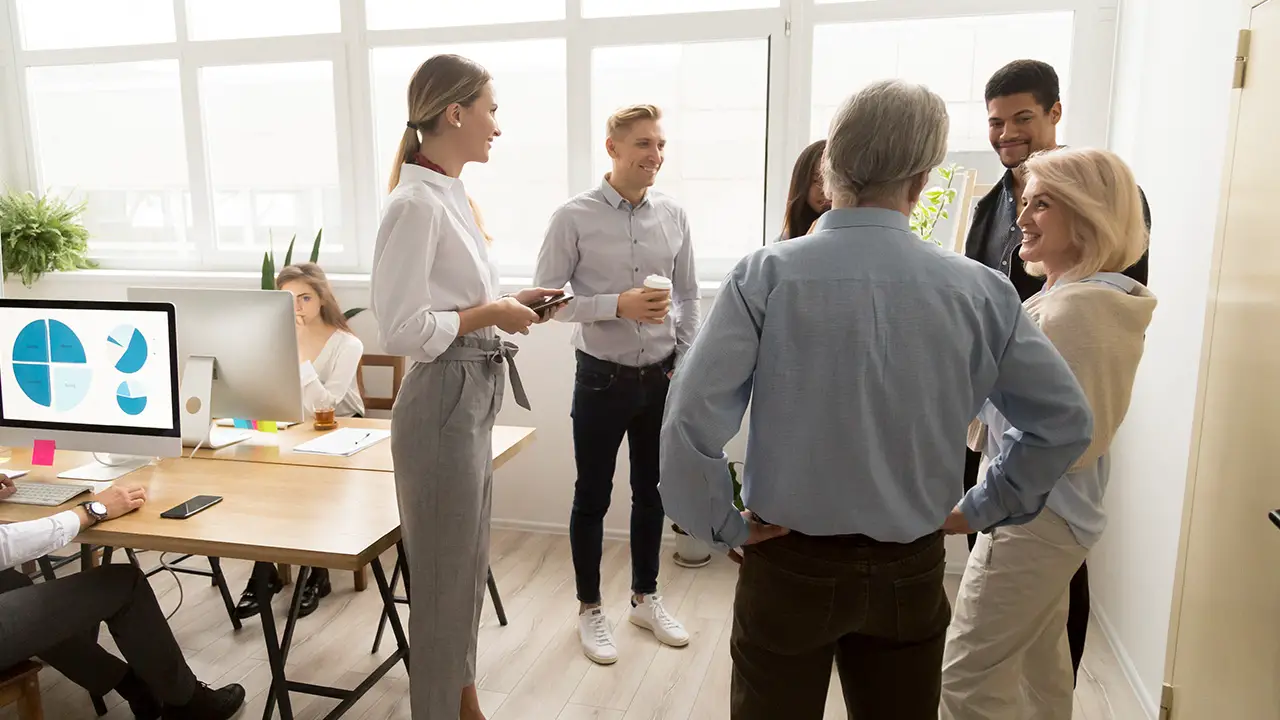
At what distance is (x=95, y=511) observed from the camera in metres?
A: 1.96

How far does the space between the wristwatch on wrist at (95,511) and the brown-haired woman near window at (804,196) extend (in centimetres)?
190

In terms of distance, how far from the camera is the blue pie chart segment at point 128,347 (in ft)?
7.50

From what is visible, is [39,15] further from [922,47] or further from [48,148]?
[922,47]

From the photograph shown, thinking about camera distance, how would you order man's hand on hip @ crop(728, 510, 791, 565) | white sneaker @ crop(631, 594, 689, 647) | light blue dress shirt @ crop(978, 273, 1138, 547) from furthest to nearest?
white sneaker @ crop(631, 594, 689, 647)
light blue dress shirt @ crop(978, 273, 1138, 547)
man's hand on hip @ crop(728, 510, 791, 565)

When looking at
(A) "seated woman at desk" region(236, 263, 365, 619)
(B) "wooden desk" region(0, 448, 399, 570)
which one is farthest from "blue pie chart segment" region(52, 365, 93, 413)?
(A) "seated woman at desk" region(236, 263, 365, 619)

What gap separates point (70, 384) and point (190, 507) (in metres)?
0.63

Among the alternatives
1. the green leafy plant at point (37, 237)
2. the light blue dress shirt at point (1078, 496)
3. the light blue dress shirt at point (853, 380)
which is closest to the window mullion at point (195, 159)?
the green leafy plant at point (37, 237)

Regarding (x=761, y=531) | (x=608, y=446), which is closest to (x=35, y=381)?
(x=608, y=446)

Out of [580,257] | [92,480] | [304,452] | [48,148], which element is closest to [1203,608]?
[580,257]

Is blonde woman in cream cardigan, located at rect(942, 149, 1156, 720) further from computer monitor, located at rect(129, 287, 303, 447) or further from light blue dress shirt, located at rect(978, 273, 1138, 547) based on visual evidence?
computer monitor, located at rect(129, 287, 303, 447)

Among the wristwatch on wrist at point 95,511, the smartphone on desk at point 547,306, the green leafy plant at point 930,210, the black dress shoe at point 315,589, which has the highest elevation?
the green leafy plant at point 930,210

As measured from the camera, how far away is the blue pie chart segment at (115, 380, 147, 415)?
230 cm

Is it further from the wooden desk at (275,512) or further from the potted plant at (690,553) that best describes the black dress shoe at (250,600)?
the potted plant at (690,553)

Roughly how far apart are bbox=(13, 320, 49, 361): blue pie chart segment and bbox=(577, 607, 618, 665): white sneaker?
1.76 meters
